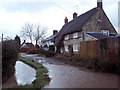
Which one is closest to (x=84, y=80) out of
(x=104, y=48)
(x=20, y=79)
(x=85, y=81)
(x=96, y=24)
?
(x=85, y=81)

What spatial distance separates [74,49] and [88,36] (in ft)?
13.8

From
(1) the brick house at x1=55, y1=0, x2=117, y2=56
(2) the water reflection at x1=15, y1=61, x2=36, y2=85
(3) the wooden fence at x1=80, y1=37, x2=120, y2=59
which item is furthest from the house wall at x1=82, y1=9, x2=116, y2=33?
(2) the water reflection at x1=15, y1=61, x2=36, y2=85

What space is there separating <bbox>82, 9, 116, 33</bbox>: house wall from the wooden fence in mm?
8116

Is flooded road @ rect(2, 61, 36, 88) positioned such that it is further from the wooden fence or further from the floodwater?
the wooden fence

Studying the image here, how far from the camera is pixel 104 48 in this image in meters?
9.08

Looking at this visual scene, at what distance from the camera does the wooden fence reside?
7958 mm

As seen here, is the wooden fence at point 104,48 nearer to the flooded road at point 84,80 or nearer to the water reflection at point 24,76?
the flooded road at point 84,80

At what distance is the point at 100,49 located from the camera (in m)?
9.56

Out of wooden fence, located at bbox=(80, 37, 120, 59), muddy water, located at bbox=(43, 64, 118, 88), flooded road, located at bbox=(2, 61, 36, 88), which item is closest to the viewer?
muddy water, located at bbox=(43, 64, 118, 88)

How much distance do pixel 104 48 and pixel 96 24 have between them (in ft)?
39.3

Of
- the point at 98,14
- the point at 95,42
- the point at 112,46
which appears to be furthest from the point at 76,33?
the point at 112,46

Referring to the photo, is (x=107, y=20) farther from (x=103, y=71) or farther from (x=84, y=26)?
(x=103, y=71)

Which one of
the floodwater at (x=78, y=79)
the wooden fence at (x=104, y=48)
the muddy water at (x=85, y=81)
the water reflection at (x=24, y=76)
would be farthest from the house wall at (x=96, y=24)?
the muddy water at (x=85, y=81)

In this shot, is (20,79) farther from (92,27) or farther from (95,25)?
(95,25)
